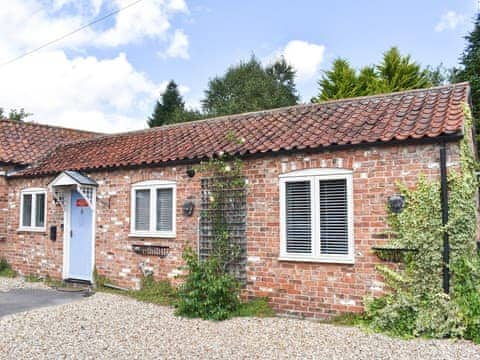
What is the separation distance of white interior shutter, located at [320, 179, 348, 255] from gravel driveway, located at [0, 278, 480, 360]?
1.29 meters

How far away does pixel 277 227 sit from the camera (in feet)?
26.0

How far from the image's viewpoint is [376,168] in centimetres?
709

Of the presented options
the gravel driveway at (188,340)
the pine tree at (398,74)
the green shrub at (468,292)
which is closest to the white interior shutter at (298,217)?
the gravel driveway at (188,340)

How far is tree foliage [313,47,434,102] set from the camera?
866 inches

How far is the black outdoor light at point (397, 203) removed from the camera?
22.2 feet

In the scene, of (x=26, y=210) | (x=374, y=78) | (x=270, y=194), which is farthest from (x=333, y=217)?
(x=374, y=78)

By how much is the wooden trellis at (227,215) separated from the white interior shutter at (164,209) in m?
1.02

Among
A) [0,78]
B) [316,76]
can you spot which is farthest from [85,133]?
[316,76]

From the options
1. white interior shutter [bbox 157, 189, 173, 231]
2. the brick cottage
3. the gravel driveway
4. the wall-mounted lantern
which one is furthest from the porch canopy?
the gravel driveway

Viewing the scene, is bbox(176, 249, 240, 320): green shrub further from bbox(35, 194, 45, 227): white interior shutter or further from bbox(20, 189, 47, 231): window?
bbox(35, 194, 45, 227): white interior shutter

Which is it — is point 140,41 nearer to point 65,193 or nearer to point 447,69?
point 65,193

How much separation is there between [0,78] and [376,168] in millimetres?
14185

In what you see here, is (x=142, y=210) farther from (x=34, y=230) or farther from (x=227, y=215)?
(x=34, y=230)

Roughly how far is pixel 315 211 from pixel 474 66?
15.5m
